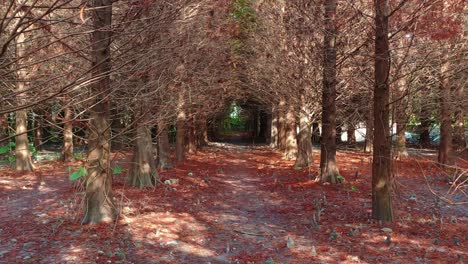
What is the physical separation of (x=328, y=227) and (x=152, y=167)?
21.9 ft

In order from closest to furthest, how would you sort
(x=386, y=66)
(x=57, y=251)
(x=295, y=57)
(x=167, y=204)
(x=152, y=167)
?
(x=57, y=251) < (x=386, y=66) < (x=167, y=204) < (x=152, y=167) < (x=295, y=57)

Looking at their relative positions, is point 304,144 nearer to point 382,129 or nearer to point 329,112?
point 329,112

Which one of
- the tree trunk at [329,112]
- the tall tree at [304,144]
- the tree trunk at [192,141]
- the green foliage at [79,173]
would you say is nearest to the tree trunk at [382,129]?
the tree trunk at [329,112]

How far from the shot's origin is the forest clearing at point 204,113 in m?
5.36

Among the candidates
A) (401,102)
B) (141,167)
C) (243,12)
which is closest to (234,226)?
(141,167)

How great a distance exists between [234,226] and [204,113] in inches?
403

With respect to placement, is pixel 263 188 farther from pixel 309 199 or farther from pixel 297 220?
pixel 297 220

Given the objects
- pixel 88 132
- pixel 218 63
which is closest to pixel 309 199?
pixel 88 132

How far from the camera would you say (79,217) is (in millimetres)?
8375

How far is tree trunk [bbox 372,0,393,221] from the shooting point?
799cm

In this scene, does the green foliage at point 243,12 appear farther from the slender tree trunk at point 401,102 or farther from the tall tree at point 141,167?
the tall tree at point 141,167

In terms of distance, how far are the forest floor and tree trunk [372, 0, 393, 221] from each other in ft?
1.40

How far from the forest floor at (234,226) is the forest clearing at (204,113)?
1.9 inches

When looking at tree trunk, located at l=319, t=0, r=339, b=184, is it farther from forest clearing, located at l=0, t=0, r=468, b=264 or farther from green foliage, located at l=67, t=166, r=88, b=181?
green foliage, located at l=67, t=166, r=88, b=181
